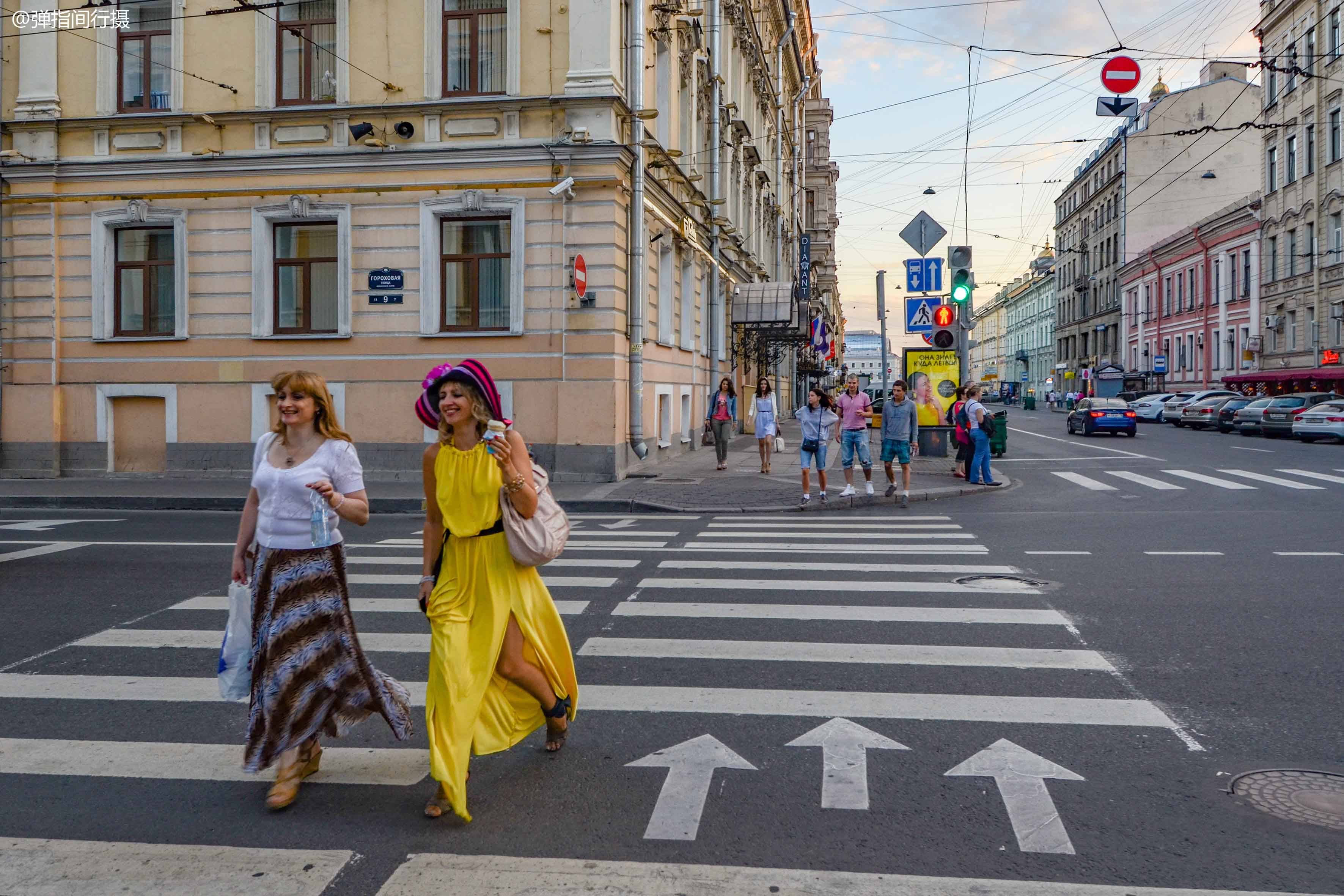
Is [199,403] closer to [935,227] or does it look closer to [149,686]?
[935,227]

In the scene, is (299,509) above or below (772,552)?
above

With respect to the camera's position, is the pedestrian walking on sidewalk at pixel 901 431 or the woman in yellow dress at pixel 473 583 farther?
the pedestrian walking on sidewalk at pixel 901 431

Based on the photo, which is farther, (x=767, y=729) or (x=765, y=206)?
(x=765, y=206)

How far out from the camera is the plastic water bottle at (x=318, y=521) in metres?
4.25

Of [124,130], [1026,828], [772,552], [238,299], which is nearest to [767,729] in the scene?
[1026,828]

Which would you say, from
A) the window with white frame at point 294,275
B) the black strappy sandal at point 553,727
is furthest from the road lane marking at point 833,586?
the window with white frame at point 294,275

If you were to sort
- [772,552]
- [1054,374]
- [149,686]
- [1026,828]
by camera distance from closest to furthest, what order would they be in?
1. [1026,828]
2. [149,686]
3. [772,552]
4. [1054,374]

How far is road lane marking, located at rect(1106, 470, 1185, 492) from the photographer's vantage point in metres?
17.4

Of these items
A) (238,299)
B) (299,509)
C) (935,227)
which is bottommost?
(299,509)

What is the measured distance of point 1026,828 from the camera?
391 cm

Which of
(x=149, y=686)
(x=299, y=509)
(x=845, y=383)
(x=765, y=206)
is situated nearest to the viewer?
(x=299, y=509)

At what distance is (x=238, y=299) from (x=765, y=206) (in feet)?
81.0

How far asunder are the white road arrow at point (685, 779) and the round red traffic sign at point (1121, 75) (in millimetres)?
16961

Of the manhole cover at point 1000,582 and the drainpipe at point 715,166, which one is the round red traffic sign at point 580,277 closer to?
the drainpipe at point 715,166
